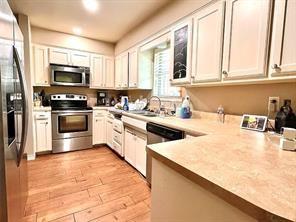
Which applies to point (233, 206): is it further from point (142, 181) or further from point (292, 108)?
point (142, 181)

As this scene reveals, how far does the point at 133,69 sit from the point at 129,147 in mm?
1539

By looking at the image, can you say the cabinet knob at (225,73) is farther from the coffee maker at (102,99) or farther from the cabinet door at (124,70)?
the coffee maker at (102,99)

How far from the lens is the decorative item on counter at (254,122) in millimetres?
1432

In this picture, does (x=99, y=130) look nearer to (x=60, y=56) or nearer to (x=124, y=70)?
(x=124, y=70)

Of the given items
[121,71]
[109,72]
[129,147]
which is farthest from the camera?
[109,72]

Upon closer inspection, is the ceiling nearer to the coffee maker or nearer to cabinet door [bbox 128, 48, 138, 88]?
cabinet door [bbox 128, 48, 138, 88]

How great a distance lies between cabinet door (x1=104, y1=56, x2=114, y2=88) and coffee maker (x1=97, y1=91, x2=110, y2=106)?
0.26 meters

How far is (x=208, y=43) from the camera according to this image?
171cm

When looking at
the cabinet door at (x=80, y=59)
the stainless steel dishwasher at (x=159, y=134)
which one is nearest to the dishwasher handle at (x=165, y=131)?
the stainless steel dishwasher at (x=159, y=134)

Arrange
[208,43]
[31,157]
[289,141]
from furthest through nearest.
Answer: [31,157] < [208,43] < [289,141]

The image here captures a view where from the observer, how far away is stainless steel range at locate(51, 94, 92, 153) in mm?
3197

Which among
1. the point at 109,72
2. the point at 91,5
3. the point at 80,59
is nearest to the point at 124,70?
the point at 109,72

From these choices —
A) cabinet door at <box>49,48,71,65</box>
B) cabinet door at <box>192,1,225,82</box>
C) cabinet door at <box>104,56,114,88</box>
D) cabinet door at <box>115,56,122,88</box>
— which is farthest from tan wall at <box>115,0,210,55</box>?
cabinet door at <box>49,48,71,65</box>

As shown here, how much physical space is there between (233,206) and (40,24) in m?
4.00
